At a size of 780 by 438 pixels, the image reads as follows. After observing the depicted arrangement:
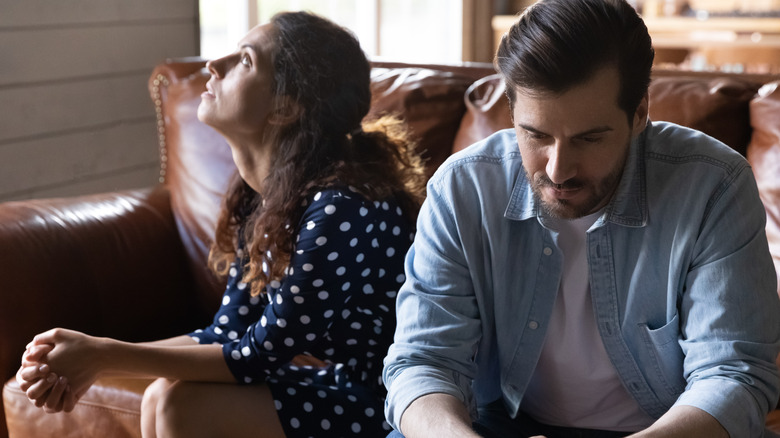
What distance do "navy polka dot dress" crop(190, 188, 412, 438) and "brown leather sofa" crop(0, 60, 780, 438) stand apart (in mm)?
277

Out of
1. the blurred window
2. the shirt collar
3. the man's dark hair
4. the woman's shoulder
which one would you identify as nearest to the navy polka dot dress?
the woman's shoulder

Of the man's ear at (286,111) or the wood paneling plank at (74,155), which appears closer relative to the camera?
the man's ear at (286,111)

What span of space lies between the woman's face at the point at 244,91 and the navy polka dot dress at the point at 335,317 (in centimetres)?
19

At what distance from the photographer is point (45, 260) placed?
1.77 meters

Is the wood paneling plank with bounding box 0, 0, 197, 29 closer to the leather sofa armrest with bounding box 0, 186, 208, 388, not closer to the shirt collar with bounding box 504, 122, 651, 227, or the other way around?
the leather sofa armrest with bounding box 0, 186, 208, 388

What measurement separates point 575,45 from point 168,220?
130 cm

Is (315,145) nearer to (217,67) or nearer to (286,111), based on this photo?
(286,111)

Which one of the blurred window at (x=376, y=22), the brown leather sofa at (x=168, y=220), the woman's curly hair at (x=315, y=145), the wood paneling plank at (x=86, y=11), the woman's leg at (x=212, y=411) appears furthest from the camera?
the blurred window at (x=376, y=22)

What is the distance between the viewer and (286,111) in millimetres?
1546

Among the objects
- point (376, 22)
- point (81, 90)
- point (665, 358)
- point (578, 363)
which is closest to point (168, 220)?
point (81, 90)

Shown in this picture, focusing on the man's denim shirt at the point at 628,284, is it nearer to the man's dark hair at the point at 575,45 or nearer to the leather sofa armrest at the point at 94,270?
the man's dark hair at the point at 575,45

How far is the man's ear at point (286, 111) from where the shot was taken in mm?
1541

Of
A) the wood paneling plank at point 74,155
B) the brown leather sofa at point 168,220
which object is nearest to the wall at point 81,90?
the wood paneling plank at point 74,155

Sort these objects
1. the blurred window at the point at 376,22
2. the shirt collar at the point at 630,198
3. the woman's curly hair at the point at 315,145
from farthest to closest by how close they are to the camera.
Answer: the blurred window at the point at 376,22
the woman's curly hair at the point at 315,145
the shirt collar at the point at 630,198
